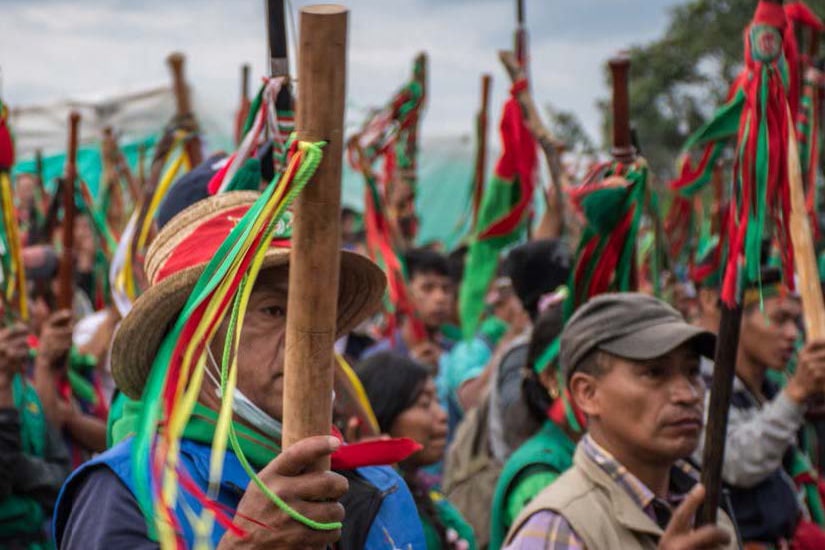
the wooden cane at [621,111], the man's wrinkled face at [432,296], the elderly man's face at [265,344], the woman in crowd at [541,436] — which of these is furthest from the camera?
the man's wrinkled face at [432,296]

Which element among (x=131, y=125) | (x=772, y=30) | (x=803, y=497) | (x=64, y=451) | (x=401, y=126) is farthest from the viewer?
(x=131, y=125)

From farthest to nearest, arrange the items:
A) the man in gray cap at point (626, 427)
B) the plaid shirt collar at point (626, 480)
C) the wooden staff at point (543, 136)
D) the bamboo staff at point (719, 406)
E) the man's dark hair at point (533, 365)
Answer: the wooden staff at point (543, 136) → the man's dark hair at point (533, 365) → the plaid shirt collar at point (626, 480) → the man in gray cap at point (626, 427) → the bamboo staff at point (719, 406)

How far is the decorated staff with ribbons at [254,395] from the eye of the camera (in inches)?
61.4

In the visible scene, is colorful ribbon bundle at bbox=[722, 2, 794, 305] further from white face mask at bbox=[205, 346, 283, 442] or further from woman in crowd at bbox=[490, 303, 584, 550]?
white face mask at bbox=[205, 346, 283, 442]

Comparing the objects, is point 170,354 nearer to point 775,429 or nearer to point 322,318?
point 322,318

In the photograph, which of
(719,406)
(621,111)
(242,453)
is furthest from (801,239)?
(242,453)

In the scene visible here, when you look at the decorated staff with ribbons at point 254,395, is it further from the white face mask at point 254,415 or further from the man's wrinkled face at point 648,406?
the man's wrinkled face at point 648,406

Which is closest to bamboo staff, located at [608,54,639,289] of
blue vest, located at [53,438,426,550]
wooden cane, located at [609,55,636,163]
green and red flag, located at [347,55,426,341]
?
wooden cane, located at [609,55,636,163]

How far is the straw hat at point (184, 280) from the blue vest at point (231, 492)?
19cm

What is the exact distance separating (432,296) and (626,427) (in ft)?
13.5

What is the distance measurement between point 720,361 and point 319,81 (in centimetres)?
151

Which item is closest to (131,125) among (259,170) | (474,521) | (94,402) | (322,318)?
(94,402)

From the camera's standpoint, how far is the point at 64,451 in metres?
4.72

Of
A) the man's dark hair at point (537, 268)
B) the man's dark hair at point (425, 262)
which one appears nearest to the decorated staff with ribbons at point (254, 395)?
the man's dark hair at point (537, 268)
